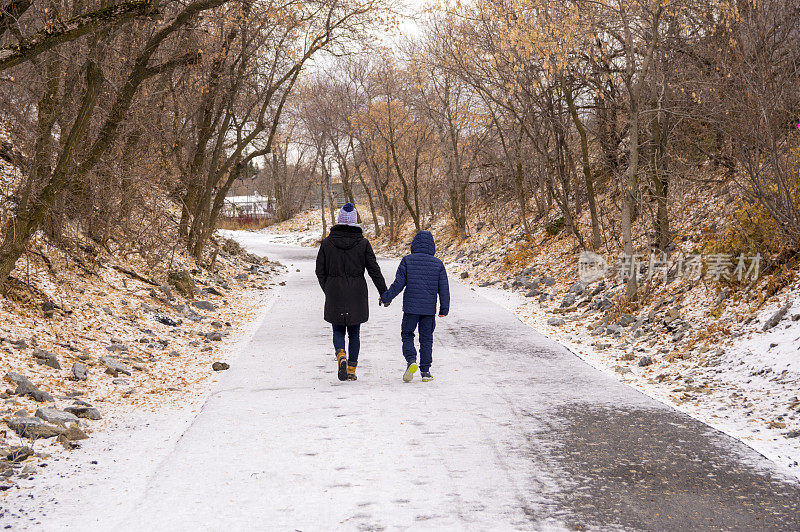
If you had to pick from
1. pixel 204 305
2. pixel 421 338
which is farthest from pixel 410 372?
pixel 204 305

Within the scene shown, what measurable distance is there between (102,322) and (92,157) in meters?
2.64

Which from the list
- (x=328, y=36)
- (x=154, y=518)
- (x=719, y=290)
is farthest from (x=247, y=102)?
(x=154, y=518)

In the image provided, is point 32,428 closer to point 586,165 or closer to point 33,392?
point 33,392

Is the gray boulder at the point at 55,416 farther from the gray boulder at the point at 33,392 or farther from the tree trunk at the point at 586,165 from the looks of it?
the tree trunk at the point at 586,165

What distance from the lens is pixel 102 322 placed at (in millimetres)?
10594

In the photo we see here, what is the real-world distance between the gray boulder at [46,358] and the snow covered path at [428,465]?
1988 mm

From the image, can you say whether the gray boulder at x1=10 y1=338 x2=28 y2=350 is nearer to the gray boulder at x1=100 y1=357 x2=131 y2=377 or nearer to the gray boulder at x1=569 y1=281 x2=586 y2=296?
the gray boulder at x1=100 y1=357 x2=131 y2=377

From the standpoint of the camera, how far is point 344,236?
8.52 meters

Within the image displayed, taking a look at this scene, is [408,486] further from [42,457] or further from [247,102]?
[247,102]

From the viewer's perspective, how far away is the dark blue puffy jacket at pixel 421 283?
335 inches

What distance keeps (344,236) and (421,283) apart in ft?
3.75

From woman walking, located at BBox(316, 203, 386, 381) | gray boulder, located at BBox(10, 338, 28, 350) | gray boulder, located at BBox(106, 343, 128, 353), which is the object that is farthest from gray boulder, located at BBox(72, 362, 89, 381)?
woman walking, located at BBox(316, 203, 386, 381)

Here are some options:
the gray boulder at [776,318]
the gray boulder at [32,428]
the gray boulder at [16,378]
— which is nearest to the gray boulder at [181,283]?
the gray boulder at [16,378]

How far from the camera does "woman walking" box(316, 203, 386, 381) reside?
8352 mm
